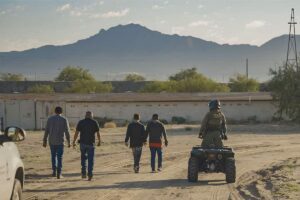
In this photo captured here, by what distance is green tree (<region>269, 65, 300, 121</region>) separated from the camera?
59.0 metres

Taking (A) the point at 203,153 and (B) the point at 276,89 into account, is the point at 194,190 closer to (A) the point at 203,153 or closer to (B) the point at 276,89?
(A) the point at 203,153

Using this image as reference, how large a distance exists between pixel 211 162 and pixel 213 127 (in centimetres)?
100

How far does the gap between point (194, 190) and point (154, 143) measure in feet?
16.6

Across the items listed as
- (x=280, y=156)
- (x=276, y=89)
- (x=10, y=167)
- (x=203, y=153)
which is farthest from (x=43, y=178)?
(x=276, y=89)

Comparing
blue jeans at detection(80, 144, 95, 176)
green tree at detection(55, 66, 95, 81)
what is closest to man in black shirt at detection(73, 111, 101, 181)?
blue jeans at detection(80, 144, 95, 176)

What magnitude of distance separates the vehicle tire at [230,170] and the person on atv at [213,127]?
37.0 inches

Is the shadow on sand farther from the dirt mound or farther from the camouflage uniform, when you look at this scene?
the camouflage uniform

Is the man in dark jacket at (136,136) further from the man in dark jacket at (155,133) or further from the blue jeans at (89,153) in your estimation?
the blue jeans at (89,153)

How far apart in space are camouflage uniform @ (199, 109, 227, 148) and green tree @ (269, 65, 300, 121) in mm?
40737

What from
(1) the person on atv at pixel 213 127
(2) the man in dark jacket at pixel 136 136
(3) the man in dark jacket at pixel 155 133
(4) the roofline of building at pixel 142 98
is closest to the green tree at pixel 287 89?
(4) the roofline of building at pixel 142 98

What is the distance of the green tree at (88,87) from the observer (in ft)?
352

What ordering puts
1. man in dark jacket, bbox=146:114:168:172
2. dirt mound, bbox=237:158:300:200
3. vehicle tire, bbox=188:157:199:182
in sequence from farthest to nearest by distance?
man in dark jacket, bbox=146:114:168:172 < vehicle tire, bbox=188:157:199:182 < dirt mound, bbox=237:158:300:200

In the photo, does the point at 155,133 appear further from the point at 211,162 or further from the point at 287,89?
the point at 287,89

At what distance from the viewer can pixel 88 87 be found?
10888cm
